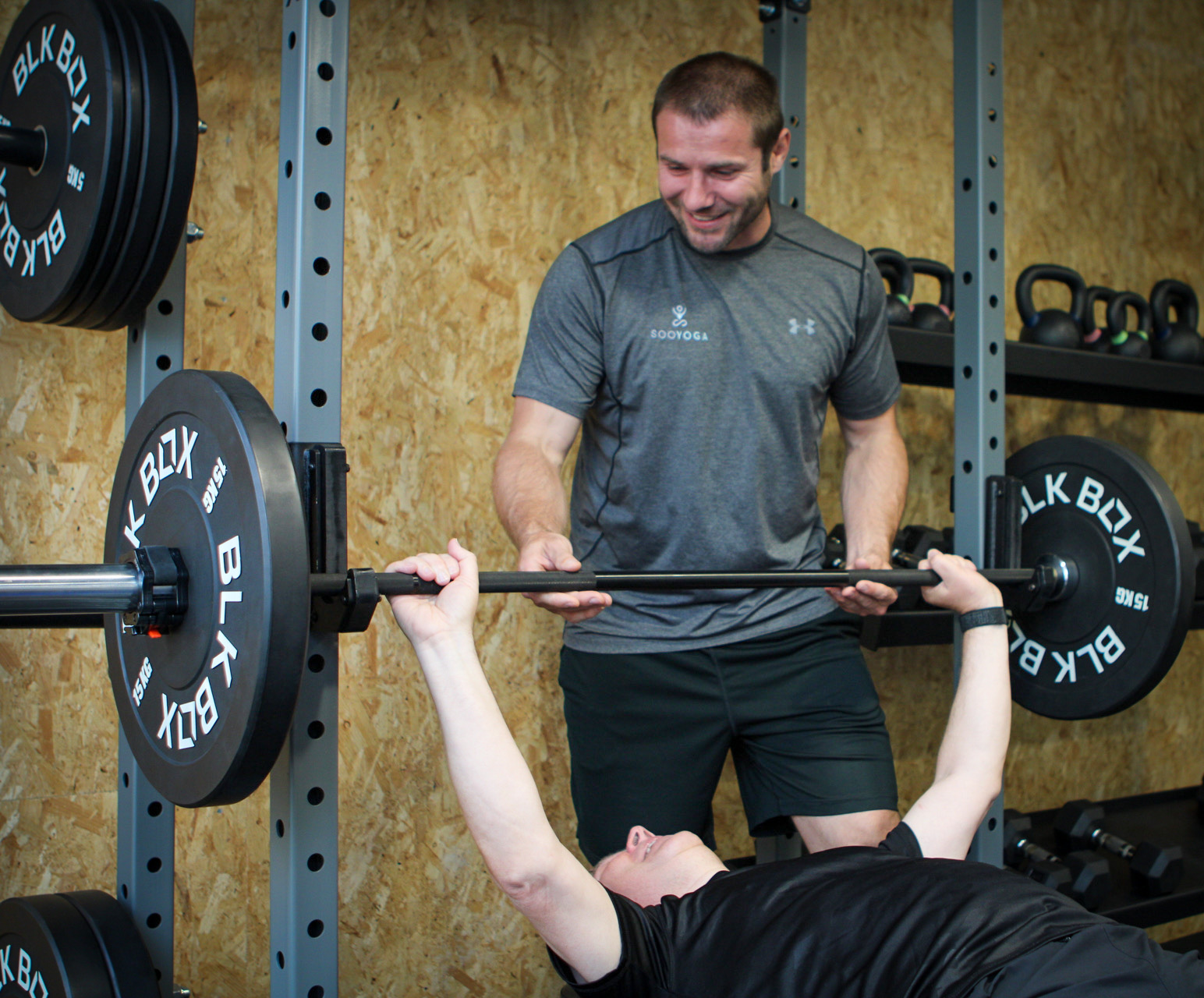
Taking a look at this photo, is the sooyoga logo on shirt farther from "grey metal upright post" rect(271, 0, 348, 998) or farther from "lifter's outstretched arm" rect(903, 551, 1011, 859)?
"grey metal upright post" rect(271, 0, 348, 998)

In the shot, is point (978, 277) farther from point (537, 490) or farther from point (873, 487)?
point (537, 490)

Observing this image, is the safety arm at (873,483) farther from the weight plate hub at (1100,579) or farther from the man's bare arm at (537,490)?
the man's bare arm at (537,490)

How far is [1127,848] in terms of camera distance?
2.25m

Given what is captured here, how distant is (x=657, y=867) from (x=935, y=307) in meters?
1.40

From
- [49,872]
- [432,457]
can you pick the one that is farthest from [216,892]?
[432,457]

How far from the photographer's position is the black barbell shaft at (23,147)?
144 cm

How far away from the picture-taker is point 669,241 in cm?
173

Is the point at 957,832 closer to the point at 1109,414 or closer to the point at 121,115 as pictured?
the point at 121,115

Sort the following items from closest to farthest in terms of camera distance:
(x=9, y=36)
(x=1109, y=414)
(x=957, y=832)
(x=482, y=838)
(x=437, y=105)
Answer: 1. (x=482, y=838)
2. (x=957, y=832)
3. (x=9, y=36)
4. (x=437, y=105)
5. (x=1109, y=414)

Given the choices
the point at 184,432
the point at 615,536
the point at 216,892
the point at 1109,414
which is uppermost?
the point at 1109,414

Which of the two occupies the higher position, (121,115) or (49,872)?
(121,115)

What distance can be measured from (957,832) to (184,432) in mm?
1036

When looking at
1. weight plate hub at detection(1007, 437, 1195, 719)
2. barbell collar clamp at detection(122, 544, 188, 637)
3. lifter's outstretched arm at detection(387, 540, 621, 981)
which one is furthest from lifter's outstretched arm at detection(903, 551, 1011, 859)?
barbell collar clamp at detection(122, 544, 188, 637)

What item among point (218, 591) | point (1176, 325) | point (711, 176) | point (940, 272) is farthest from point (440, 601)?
point (1176, 325)
